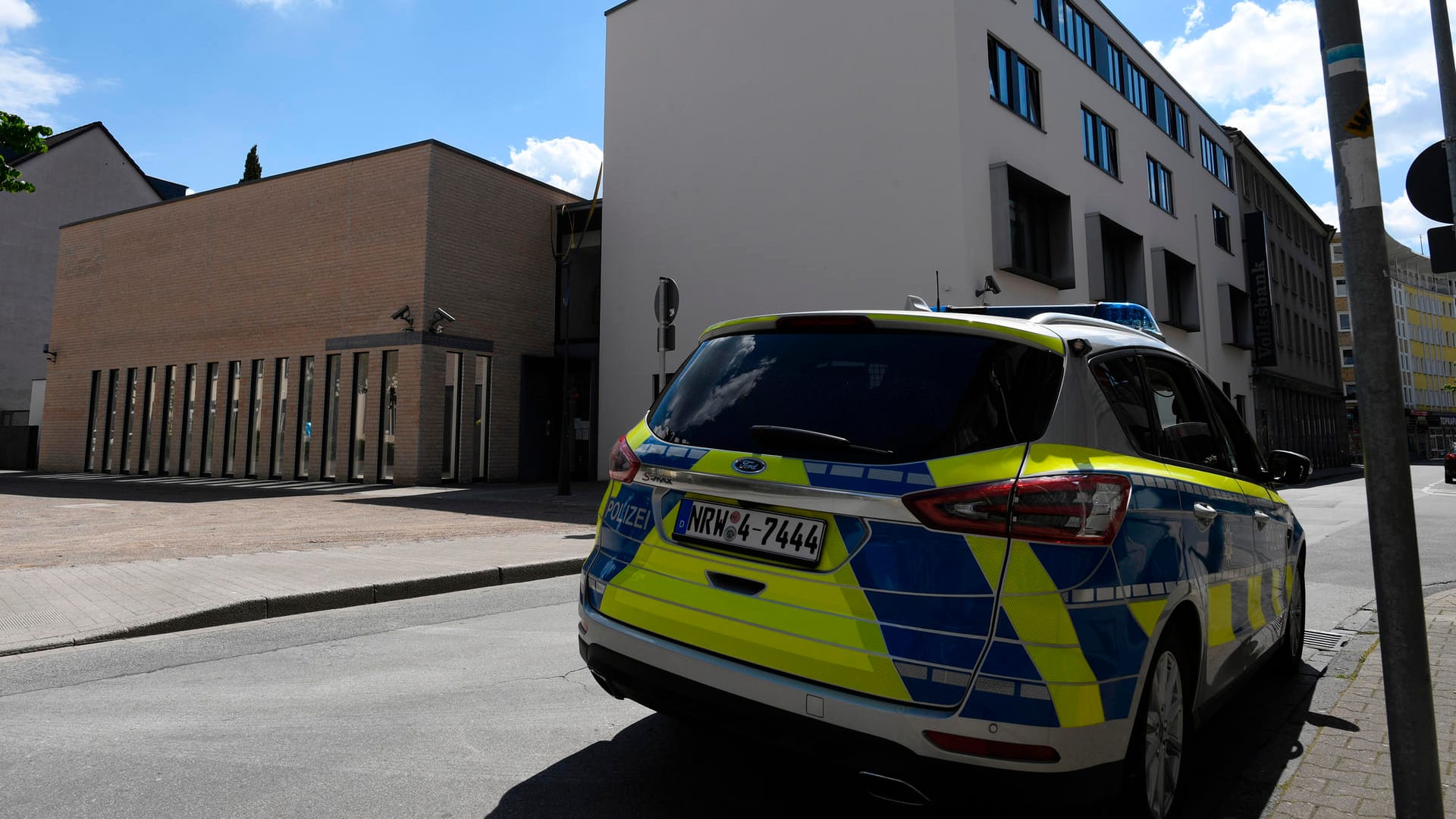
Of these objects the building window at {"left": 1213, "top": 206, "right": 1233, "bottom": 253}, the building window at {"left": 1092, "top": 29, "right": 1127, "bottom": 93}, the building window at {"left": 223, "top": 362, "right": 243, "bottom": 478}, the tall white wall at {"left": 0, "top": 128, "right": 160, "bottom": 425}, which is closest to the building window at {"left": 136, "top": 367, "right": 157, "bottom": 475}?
the building window at {"left": 223, "top": 362, "right": 243, "bottom": 478}

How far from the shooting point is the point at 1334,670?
4785 millimetres

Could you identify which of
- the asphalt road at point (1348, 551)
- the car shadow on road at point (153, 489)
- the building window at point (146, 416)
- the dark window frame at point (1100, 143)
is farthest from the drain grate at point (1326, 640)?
the building window at point (146, 416)

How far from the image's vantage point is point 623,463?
3160mm

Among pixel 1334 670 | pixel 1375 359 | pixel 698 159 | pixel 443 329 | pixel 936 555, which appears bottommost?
pixel 1334 670

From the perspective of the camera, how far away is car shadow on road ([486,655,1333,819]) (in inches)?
110

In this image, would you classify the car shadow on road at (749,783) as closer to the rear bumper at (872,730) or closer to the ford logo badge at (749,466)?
the rear bumper at (872,730)

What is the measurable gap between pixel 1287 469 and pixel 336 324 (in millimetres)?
22859

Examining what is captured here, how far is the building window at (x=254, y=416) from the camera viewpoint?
24188mm

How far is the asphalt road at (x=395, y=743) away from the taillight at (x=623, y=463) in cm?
92

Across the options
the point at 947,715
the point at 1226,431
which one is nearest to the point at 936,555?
the point at 947,715

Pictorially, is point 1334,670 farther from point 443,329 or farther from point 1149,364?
point 443,329

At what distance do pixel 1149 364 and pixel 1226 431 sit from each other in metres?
1.01

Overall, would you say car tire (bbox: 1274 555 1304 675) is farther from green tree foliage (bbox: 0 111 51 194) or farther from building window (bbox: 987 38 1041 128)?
green tree foliage (bbox: 0 111 51 194)

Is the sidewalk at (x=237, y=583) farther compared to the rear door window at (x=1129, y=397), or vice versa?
the sidewalk at (x=237, y=583)
